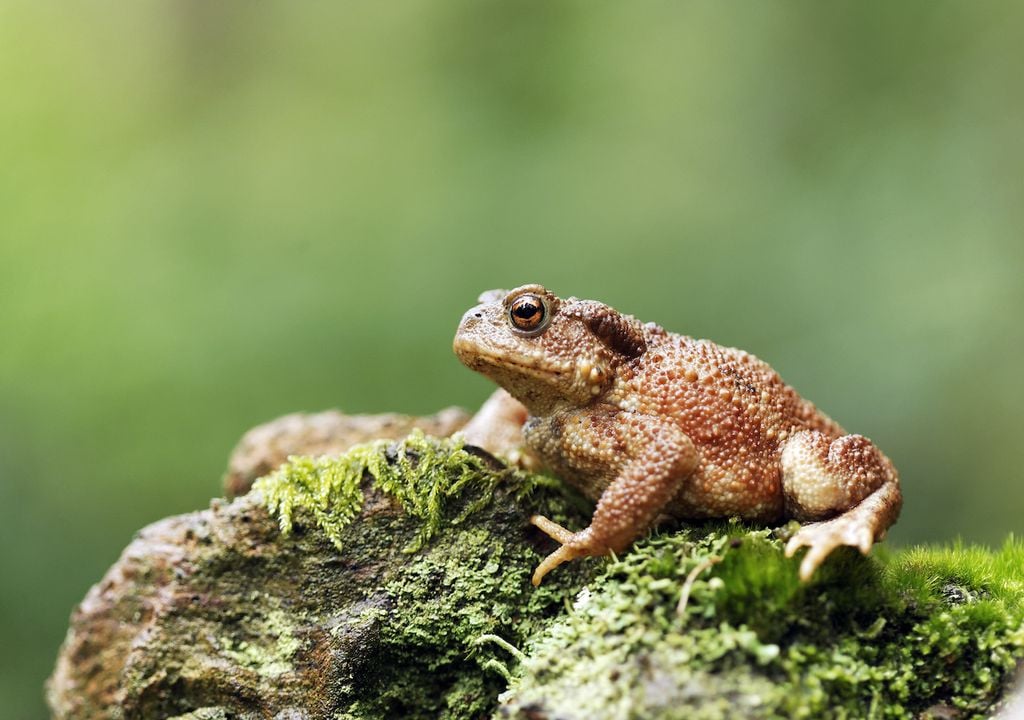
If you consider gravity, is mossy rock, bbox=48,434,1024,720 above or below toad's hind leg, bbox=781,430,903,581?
below

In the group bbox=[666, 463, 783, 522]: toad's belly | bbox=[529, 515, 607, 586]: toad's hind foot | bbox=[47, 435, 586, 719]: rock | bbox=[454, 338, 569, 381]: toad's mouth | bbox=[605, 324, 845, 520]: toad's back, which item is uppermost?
bbox=[454, 338, 569, 381]: toad's mouth

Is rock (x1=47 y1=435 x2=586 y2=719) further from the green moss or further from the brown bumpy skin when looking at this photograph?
the brown bumpy skin

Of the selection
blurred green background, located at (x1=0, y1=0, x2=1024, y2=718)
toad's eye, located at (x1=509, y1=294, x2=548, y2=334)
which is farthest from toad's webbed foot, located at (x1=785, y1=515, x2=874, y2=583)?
blurred green background, located at (x1=0, y1=0, x2=1024, y2=718)

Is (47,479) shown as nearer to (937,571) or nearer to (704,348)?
(704,348)

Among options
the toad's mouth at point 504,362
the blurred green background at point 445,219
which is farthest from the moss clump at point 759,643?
the blurred green background at point 445,219

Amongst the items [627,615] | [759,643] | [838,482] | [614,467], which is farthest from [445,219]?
[759,643]

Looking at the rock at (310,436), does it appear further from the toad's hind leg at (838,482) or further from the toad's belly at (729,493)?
the toad's hind leg at (838,482)

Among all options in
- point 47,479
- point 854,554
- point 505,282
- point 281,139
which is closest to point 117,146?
point 281,139

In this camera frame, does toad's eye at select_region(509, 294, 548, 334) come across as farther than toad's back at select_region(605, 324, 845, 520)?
Yes
